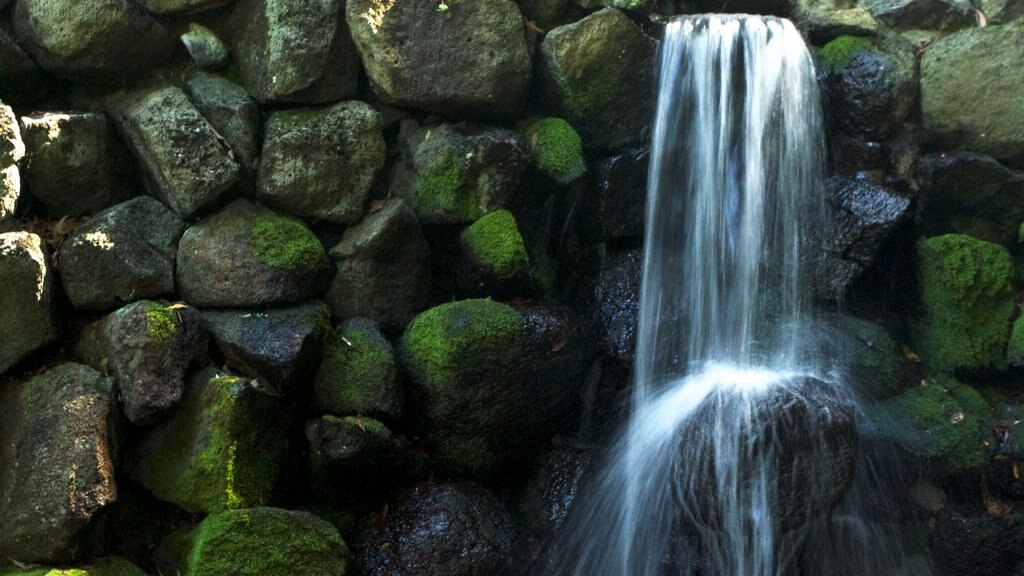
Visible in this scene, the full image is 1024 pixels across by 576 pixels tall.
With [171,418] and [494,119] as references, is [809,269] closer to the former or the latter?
[494,119]

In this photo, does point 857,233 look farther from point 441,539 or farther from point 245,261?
point 245,261

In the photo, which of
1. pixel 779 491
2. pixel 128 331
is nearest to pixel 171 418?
pixel 128 331

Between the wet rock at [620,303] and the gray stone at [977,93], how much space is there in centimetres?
238

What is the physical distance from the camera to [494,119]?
5430 millimetres

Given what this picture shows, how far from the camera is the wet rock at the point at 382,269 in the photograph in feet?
16.0

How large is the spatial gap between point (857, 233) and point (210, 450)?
4176 millimetres

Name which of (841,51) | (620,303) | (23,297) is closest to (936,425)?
(620,303)

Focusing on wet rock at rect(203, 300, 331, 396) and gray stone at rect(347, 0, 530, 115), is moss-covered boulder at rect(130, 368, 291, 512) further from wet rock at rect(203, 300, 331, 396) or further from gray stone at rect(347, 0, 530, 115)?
gray stone at rect(347, 0, 530, 115)

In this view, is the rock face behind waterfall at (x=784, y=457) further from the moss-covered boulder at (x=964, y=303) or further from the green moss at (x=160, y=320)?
the green moss at (x=160, y=320)

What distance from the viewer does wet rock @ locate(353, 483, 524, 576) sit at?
424 centimetres

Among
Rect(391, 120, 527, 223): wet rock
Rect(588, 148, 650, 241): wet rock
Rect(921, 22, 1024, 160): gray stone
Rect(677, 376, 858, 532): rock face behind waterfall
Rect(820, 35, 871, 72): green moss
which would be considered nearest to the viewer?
Rect(677, 376, 858, 532): rock face behind waterfall

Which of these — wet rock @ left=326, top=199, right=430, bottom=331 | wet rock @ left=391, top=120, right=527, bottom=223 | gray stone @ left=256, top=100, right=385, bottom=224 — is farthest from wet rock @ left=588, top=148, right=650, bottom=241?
gray stone @ left=256, top=100, right=385, bottom=224

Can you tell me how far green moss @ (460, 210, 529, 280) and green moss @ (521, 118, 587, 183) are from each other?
0.46 meters

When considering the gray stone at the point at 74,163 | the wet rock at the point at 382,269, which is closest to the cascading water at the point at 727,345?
the wet rock at the point at 382,269
